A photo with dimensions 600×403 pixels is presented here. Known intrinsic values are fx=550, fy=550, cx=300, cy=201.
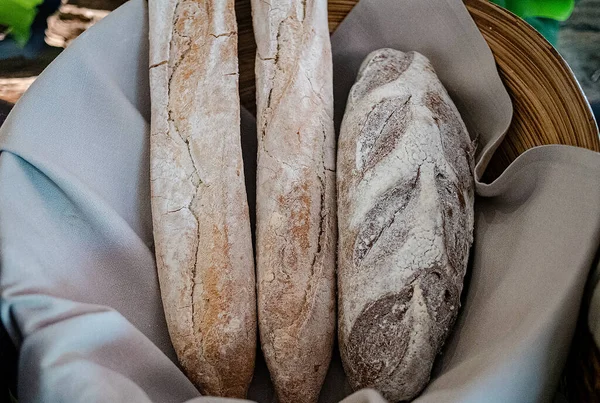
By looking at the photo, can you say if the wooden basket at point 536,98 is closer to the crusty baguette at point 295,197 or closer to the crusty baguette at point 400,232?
the crusty baguette at point 400,232

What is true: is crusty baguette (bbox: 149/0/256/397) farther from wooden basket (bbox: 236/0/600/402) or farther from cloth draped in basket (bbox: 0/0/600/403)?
wooden basket (bbox: 236/0/600/402)

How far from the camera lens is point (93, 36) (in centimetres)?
90

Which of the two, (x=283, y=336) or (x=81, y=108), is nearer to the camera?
(x=283, y=336)

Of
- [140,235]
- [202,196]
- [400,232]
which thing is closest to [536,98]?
[400,232]

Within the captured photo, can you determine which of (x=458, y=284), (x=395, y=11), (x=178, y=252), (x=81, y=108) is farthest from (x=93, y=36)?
(x=458, y=284)

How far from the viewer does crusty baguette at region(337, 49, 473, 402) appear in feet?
2.28

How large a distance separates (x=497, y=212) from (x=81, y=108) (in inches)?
25.6

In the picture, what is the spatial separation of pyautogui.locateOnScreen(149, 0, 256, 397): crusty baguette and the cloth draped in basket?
46 mm

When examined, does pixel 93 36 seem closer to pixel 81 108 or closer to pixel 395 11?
pixel 81 108

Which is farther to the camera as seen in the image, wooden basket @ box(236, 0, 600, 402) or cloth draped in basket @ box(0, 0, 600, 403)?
wooden basket @ box(236, 0, 600, 402)

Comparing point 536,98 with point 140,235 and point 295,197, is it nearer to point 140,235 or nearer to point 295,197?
point 295,197

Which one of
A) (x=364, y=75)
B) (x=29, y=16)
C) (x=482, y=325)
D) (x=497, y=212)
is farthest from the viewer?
(x=29, y=16)

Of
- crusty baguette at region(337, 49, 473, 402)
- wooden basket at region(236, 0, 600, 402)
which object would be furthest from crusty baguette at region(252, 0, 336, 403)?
wooden basket at region(236, 0, 600, 402)

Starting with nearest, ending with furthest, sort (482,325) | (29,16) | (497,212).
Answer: (482,325) → (497,212) → (29,16)
